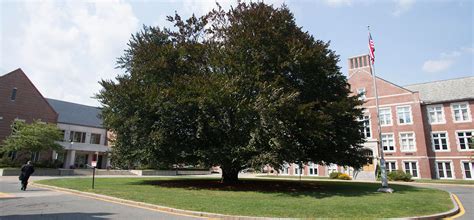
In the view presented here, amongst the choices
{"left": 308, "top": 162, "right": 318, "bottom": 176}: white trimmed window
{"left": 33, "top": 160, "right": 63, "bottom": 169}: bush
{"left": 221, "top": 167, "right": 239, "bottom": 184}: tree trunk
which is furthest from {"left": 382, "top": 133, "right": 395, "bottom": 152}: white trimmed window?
{"left": 33, "top": 160, "right": 63, "bottom": 169}: bush

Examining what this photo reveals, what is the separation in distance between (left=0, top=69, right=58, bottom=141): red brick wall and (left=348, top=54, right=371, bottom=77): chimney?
48.5m

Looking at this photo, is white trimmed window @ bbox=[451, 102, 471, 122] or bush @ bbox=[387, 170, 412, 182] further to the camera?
white trimmed window @ bbox=[451, 102, 471, 122]

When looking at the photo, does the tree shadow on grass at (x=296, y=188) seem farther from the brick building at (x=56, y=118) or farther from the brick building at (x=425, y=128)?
the brick building at (x=56, y=118)

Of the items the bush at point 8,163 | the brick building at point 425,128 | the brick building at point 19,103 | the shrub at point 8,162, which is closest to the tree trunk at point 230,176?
the brick building at point 425,128

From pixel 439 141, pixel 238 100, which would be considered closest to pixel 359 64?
pixel 439 141

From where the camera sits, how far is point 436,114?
1640 inches

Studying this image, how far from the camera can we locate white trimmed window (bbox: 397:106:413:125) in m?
42.5

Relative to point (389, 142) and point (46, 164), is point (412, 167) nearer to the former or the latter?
point (389, 142)

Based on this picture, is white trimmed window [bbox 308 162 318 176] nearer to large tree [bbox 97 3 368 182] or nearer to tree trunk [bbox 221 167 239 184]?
large tree [bbox 97 3 368 182]

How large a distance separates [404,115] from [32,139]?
159 feet

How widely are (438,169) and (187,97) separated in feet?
123

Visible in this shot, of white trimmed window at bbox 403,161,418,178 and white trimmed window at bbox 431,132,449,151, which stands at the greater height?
white trimmed window at bbox 431,132,449,151

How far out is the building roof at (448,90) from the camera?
4018cm

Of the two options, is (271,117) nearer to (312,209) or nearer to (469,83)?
(312,209)
